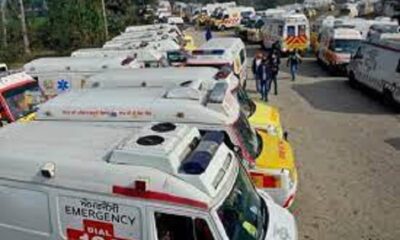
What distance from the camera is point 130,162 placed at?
18.9 ft

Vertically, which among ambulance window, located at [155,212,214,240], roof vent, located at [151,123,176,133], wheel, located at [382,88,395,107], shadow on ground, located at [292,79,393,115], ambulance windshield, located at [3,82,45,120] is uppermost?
roof vent, located at [151,123,176,133]

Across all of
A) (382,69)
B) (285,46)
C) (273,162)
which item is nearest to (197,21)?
(285,46)

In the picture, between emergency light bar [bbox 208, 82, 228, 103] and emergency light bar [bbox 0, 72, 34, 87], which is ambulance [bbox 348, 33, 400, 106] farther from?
emergency light bar [bbox 0, 72, 34, 87]

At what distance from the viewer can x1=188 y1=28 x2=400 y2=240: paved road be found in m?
9.60

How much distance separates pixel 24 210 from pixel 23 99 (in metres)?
7.11

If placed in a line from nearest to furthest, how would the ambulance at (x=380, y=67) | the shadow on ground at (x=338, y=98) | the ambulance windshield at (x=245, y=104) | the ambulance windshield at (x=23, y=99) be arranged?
the ambulance windshield at (x=245, y=104)
the ambulance windshield at (x=23, y=99)
the ambulance at (x=380, y=67)
the shadow on ground at (x=338, y=98)

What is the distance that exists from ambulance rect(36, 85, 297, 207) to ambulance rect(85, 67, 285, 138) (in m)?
1.07

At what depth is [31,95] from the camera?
1293 centimetres

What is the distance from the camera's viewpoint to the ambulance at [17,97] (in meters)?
12.1

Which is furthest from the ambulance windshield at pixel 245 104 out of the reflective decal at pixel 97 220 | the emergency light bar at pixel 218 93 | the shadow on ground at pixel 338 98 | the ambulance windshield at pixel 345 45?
the ambulance windshield at pixel 345 45

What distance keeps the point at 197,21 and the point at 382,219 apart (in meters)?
61.7

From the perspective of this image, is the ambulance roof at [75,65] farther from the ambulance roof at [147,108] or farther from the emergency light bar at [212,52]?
the ambulance roof at [147,108]

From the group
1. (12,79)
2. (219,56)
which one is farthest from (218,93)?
(219,56)

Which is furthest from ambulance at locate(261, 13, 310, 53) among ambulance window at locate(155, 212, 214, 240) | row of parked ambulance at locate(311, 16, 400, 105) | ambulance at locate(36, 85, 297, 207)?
ambulance window at locate(155, 212, 214, 240)
